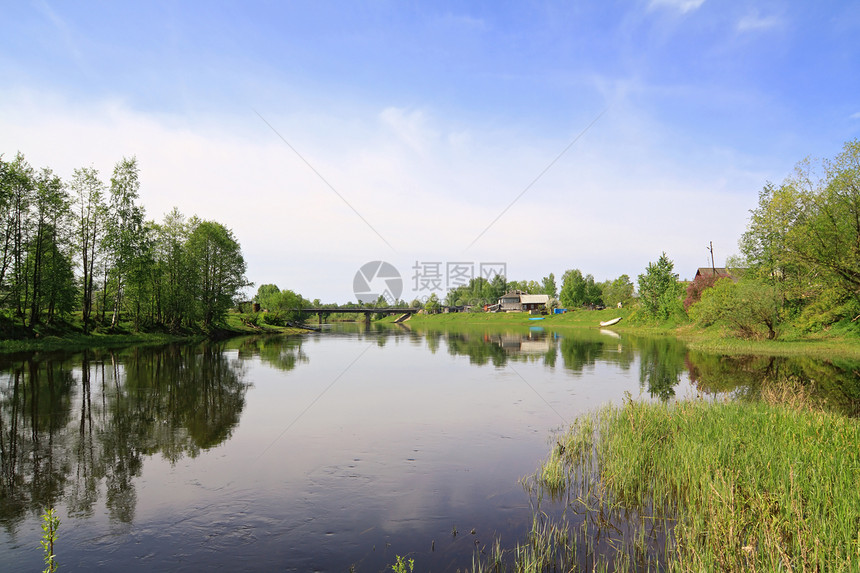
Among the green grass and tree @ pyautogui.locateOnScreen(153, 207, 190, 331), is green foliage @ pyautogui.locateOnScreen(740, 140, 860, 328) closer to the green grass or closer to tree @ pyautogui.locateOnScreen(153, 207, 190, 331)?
the green grass

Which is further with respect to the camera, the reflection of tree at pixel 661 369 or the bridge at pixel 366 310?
the bridge at pixel 366 310

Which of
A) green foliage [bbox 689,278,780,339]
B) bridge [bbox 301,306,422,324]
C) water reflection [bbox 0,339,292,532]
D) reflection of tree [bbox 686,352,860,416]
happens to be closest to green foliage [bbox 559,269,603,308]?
bridge [bbox 301,306,422,324]

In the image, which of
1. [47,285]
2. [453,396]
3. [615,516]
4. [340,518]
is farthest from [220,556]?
[47,285]

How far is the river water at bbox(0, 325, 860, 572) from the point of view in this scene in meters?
8.63

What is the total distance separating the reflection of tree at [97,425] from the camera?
10874 millimetres

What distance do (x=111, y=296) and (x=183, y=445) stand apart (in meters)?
50.5

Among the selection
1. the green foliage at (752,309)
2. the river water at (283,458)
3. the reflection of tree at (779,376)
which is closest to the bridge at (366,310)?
the green foliage at (752,309)

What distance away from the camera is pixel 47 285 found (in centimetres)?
4516

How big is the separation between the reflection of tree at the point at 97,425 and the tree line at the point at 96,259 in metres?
17.6

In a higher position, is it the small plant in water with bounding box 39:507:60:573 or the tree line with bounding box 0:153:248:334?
the tree line with bounding box 0:153:248:334

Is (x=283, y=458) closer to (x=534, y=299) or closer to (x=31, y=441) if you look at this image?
(x=31, y=441)

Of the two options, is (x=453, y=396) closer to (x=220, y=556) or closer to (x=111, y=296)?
A: (x=220, y=556)

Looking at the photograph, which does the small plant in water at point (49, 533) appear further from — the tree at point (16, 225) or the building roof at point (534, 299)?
the building roof at point (534, 299)

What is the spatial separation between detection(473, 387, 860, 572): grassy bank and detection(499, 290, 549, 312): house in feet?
538
